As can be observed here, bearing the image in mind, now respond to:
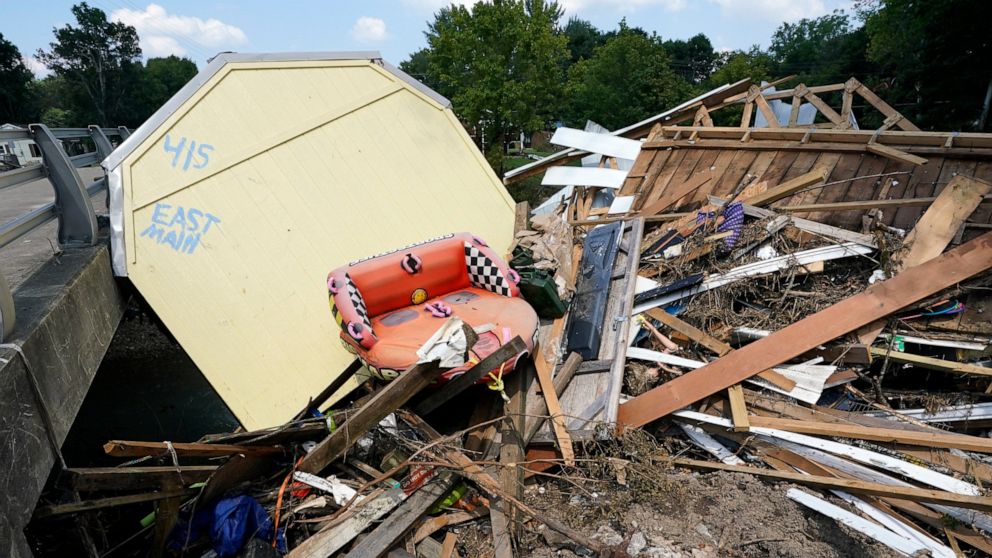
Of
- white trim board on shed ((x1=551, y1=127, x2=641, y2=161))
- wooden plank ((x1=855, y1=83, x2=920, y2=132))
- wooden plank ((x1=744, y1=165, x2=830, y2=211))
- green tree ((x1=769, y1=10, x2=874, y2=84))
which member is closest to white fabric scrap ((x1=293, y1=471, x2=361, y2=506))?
wooden plank ((x1=744, y1=165, x2=830, y2=211))

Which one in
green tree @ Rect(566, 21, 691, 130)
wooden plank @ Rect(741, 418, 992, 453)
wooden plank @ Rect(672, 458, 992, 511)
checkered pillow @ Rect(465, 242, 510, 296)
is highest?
green tree @ Rect(566, 21, 691, 130)

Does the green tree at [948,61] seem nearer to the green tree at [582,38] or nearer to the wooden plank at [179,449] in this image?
the wooden plank at [179,449]

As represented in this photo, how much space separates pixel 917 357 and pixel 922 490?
1.40m

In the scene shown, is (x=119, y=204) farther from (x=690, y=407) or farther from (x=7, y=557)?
(x=690, y=407)

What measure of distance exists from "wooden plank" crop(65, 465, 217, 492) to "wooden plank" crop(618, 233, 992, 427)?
10.8 feet

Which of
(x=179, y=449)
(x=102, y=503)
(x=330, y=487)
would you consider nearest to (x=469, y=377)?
(x=330, y=487)

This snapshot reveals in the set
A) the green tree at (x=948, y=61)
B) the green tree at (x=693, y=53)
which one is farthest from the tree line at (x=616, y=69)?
the green tree at (x=693, y=53)

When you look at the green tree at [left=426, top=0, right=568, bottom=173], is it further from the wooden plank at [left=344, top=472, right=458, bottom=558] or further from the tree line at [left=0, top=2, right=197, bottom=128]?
the tree line at [left=0, top=2, right=197, bottom=128]

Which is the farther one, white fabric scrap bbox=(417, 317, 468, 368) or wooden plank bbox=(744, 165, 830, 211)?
wooden plank bbox=(744, 165, 830, 211)

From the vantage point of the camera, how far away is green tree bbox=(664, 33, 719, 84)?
54.4 m

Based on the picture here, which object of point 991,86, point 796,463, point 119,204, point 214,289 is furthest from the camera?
point 991,86

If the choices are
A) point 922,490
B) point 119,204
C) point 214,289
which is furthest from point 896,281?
point 119,204

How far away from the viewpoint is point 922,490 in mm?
3588

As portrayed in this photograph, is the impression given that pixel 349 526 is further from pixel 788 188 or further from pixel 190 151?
pixel 788 188
